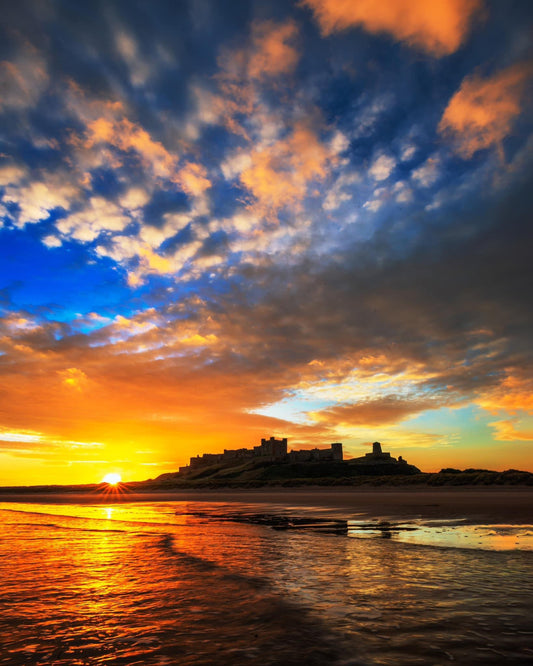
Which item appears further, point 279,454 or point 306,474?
point 279,454

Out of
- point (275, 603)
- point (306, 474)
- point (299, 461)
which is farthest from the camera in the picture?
point (299, 461)

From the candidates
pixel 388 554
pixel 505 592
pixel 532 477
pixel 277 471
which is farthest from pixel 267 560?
pixel 277 471

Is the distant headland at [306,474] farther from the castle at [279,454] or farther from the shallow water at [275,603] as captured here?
the shallow water at [275,603]

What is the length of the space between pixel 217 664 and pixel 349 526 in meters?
11.2

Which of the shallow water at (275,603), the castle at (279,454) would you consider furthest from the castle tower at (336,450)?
the shallow water at (275,603)

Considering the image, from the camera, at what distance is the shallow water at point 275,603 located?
3.92m

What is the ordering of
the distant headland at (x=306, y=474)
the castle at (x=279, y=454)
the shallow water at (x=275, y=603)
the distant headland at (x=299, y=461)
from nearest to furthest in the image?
the shallow water at (x=275, y=603) < the distant headland at (x=306, y=474) < the distant headland at (x=299, y=461) < the castle at (x=279, y=454)

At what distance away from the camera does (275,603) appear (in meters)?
5.47

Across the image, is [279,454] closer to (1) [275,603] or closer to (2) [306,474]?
(2) [306,474]

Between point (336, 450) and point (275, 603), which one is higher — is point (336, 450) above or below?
above

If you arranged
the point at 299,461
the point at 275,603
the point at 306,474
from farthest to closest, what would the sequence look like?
1. the point at 299,461
2. the point at 306,474
3. the point at 275,603

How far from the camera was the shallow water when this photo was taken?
3922mm

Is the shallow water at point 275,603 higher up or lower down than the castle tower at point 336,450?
lower down

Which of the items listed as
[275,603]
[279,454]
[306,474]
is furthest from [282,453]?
[275,603]
